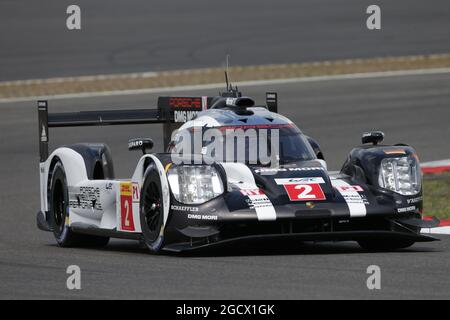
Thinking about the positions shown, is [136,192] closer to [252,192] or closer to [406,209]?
[252,192]

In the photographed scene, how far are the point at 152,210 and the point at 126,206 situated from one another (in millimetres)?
484

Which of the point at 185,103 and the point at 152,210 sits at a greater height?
the point at 185,103

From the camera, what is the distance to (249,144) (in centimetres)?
1072

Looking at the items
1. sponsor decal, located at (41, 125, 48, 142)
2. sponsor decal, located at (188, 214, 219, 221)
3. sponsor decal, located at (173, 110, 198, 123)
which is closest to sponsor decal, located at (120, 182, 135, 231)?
sponsor decal, located at (188, 214, 219, 221)

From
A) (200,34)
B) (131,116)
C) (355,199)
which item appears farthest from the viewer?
(200,34)

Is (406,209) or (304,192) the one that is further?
(406,209)

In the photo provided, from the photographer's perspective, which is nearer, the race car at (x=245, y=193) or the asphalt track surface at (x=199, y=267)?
the asphalt track surface at (x=199, y=267)

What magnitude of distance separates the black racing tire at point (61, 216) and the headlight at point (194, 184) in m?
2.28

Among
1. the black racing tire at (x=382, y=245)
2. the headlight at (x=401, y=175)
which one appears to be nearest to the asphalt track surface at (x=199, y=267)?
the black racing tire at (x=382, y=245)

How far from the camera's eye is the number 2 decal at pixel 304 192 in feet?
32.4

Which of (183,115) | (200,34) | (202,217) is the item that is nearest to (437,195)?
(183,115)

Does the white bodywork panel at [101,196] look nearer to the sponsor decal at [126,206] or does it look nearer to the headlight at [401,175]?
the sponsor decal at [126,206]
